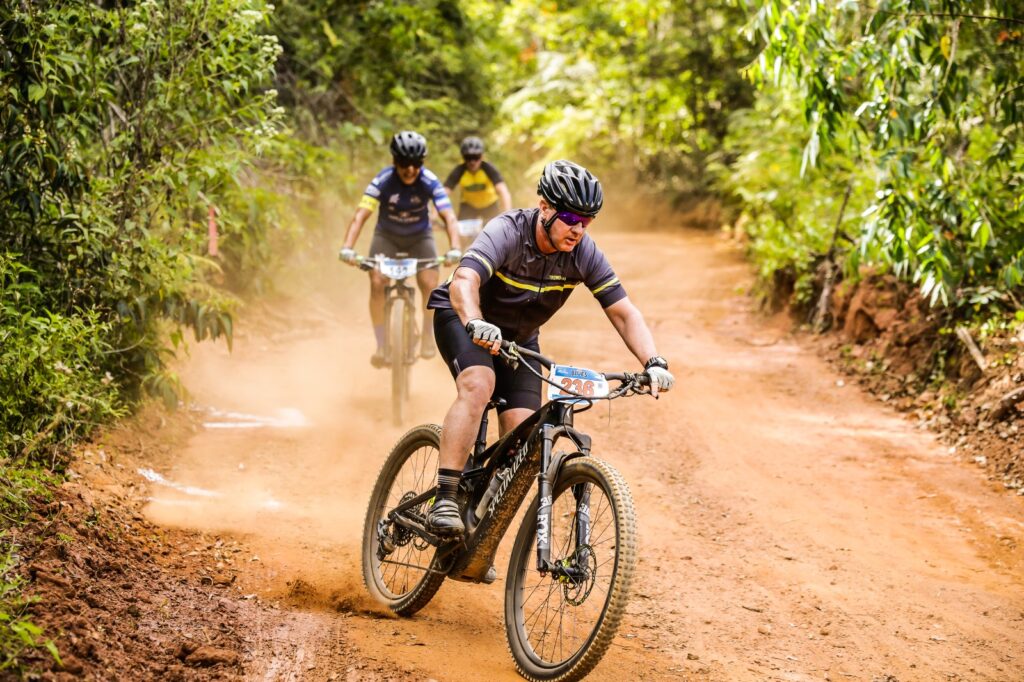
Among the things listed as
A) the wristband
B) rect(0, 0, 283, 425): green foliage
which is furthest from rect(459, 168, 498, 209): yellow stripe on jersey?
the wristband

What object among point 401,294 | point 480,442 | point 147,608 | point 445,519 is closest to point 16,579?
point 147,608

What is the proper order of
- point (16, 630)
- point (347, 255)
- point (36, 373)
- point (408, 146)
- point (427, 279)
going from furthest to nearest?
point (427, 279), point (408, 146), point (347, 255), point (36, 373), point (16, 630)

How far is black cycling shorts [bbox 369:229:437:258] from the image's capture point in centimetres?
912

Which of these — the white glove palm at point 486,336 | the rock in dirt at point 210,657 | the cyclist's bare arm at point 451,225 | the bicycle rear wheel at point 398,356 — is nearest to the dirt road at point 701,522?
the rock in dirt at point 210,657

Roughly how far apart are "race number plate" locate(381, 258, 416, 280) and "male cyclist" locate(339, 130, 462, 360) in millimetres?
310

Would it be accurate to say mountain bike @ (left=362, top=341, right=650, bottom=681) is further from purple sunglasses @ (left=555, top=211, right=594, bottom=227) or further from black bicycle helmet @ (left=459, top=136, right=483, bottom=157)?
black bicycle helmet @ (left=459, top=136, right=483, bottom=157)

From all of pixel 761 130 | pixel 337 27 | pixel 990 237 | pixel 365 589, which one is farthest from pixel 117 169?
pixel 761 130

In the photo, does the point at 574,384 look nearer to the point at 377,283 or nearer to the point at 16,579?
the point at 16,579

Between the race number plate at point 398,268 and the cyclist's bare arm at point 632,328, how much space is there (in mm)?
3976

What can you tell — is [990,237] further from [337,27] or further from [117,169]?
[337,27]

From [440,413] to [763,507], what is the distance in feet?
11.8

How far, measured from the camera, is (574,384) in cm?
393

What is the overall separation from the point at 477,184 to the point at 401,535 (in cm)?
750

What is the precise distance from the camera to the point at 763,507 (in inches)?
266
